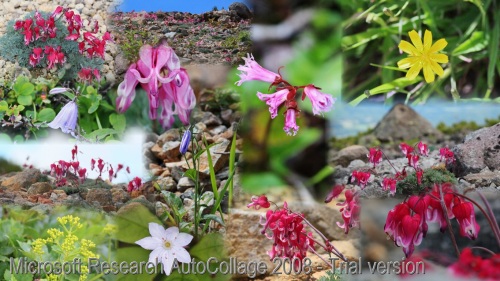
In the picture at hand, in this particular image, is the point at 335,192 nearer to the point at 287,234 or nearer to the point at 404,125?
the point at 287,234

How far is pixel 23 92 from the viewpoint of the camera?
2502 mm

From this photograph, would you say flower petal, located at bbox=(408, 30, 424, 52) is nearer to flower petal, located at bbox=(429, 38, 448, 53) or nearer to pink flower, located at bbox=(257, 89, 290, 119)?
flower petal, located at bbox=(429, 38, 448, 53)

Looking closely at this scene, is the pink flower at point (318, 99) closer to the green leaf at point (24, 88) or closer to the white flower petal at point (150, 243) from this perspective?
the white flower petal at point (150, 243)

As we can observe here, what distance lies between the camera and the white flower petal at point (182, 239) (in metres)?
2.42

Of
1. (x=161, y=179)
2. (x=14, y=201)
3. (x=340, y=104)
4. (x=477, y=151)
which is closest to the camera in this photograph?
(x=477, y=151)

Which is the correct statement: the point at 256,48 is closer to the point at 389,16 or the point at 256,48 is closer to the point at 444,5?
the point at 389,16

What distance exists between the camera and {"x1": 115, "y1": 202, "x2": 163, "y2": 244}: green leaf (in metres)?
2.45

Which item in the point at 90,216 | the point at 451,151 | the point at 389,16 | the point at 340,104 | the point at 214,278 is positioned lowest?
the point at 214,278

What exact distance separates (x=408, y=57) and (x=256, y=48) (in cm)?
A: 51

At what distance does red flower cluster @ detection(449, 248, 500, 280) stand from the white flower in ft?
3.07

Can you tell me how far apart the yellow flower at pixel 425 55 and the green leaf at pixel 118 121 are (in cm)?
94

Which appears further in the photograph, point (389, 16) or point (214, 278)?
point (214, 278)

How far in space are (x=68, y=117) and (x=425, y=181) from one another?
3.94ft

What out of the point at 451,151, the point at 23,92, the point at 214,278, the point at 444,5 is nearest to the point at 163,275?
the point at 214,278
